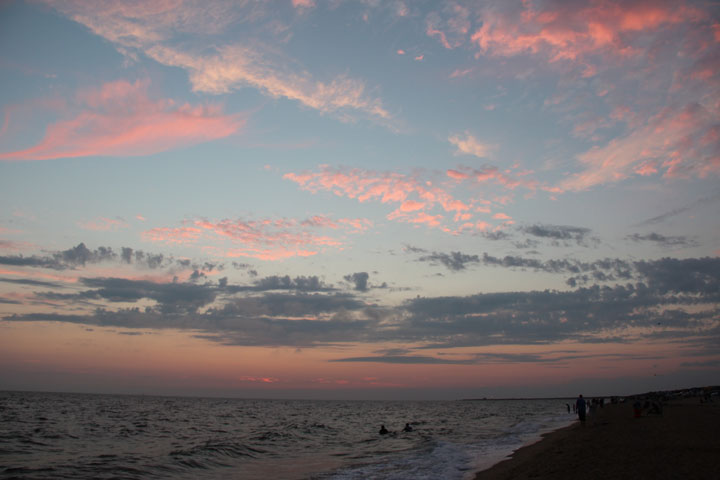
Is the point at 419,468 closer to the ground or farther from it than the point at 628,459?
closer to the ground

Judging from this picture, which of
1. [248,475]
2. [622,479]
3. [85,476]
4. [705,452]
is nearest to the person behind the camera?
[622,479]

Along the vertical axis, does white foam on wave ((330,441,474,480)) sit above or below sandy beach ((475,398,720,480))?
below

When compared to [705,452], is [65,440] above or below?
below

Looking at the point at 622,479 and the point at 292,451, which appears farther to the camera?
the point at 292,451

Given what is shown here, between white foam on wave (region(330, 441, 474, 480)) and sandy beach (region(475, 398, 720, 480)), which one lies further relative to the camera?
white foam on wave (region(330, 441, 474, 480))

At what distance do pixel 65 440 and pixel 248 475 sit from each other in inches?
868

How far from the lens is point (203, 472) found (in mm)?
26938

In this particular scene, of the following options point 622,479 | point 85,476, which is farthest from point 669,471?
point 85,476

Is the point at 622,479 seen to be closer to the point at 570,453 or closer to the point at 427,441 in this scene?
the point at 570,453

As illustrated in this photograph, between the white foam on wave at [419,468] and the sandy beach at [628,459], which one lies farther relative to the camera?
the white foam on wave at [419,468]

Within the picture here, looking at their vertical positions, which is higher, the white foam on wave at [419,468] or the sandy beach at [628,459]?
the sandy beach at [628,459]

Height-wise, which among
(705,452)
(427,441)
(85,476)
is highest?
(705,452)

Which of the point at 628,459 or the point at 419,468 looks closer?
the point at 628,459

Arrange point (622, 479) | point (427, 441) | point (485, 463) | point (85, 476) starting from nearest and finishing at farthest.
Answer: point (622, 479) → point (85, 476) → point (485, 463) → point (427, 441)
